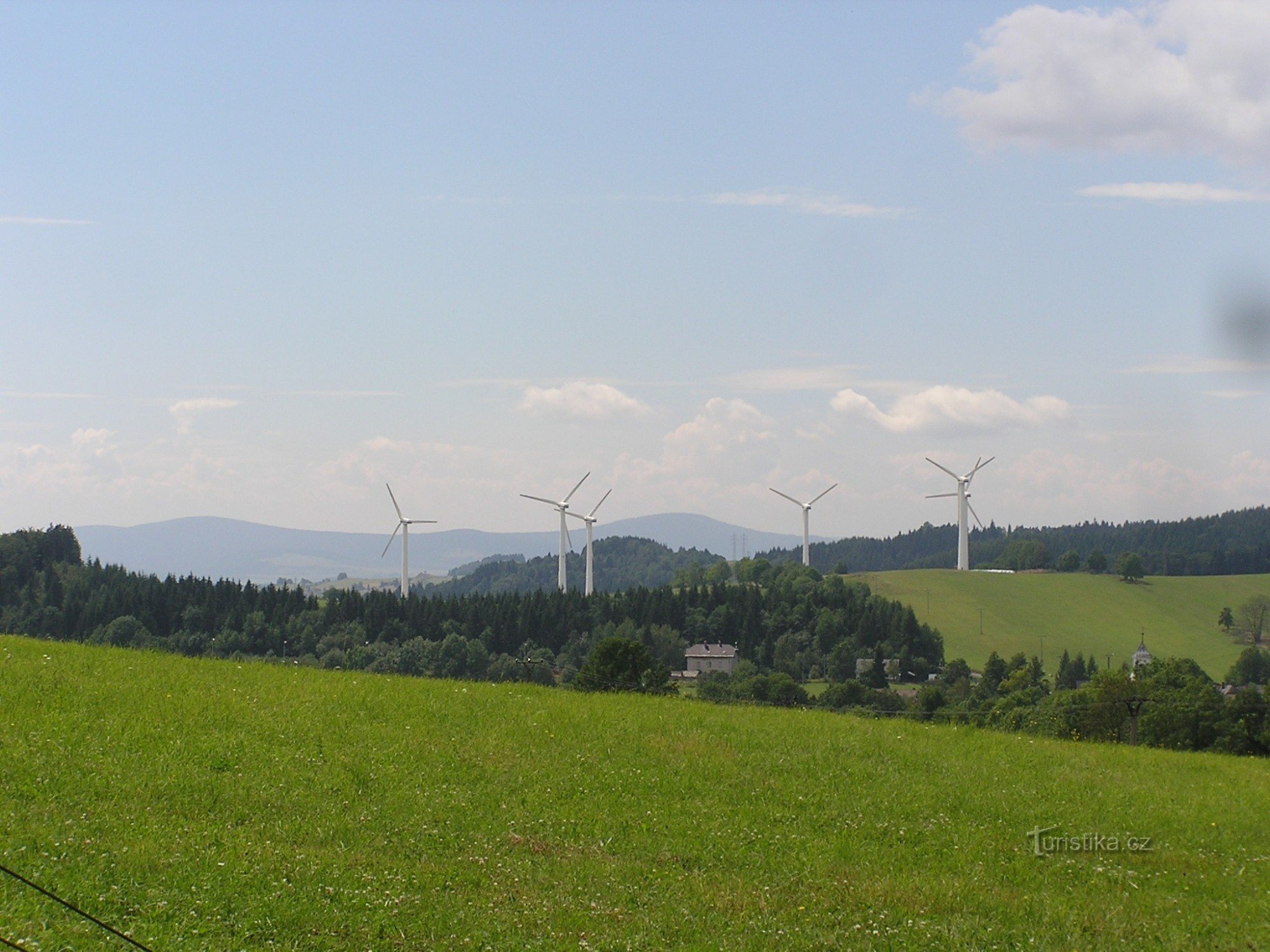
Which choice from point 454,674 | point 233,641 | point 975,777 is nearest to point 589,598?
point 454,674

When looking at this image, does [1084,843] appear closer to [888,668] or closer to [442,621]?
[442,621]

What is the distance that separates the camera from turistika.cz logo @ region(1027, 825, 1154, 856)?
18516 millimetres

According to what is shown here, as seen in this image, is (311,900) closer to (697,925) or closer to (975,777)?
(697,925)

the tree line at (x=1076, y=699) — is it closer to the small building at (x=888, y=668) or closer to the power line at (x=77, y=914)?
the small building at (x=888, y=668)

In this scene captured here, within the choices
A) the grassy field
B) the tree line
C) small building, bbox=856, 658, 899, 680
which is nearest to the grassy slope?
the tree line

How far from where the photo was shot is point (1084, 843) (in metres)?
18.8

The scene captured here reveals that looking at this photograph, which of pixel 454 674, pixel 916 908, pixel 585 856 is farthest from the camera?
pixel 454 674

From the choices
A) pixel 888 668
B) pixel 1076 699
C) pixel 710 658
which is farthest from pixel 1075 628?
pixel 1076 699

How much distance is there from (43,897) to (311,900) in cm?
273

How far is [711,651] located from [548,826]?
488ft

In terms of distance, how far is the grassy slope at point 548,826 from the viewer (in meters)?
13.8

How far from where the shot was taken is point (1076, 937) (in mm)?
14578

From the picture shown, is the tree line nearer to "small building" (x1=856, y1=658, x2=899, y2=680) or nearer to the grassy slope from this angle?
"small building" (x1=856, y1=658, x2=899, y2=680)

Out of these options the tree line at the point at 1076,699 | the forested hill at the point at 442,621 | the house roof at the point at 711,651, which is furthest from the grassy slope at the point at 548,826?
the house roof at the point at 711,651
